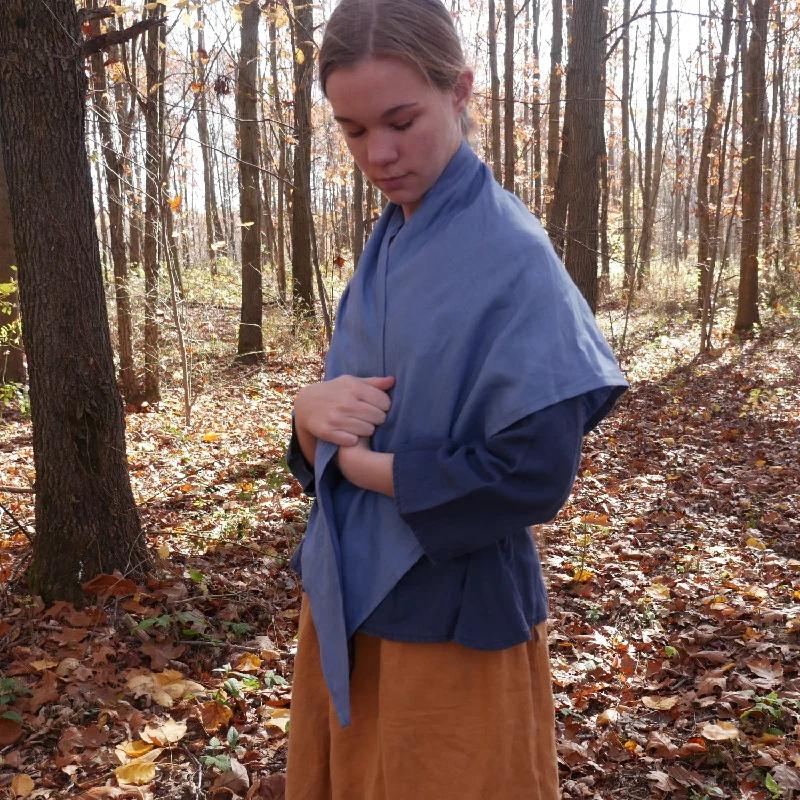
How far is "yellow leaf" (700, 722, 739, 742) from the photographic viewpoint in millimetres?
2520

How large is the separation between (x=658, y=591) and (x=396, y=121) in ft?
10.8

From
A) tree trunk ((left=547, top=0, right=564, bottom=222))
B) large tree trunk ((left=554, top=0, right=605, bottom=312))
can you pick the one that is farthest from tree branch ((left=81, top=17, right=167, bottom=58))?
tree trunk ((left=547, top=0, right=564, bottom=222))

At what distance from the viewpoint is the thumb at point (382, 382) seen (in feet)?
3.81

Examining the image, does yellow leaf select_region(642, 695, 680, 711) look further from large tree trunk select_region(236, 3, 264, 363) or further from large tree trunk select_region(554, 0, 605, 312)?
large tree trunk select_region(236, 3, 264, 363)

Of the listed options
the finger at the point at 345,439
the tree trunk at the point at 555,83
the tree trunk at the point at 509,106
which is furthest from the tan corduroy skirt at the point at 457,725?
the tree trunk at the point at 555,83

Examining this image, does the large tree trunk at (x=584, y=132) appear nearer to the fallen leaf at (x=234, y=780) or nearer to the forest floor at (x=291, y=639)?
the forest floor at (x=291, y=639)

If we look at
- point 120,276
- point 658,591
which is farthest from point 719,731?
point 120,276

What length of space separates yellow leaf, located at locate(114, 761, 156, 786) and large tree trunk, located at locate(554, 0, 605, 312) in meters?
6.22

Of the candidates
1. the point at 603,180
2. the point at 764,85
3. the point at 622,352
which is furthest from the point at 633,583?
the point at 603,180

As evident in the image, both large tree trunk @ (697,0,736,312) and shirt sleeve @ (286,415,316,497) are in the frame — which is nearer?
shirt sleeve @ (286,415,316,497)

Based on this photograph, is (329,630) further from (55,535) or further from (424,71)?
(55,535)

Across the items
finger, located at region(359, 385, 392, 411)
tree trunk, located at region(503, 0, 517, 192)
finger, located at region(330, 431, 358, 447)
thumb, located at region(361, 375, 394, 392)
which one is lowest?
finger, located at region(330, 431, 358, 447)

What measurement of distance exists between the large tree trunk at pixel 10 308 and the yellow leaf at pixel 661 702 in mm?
6248

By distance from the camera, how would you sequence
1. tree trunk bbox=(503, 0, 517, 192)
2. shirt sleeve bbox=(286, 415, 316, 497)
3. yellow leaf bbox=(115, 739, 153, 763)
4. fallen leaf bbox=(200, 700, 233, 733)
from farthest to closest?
1. tree trunk bbox=(503, 0, 517, 192)
2. fallen leaf bbox=(200, 700, 233, 733)
3. yellow leaf bbox=(115, 739, 153, 763)
4. shirt sleeve bbox=(286, 415, 316, 497)
